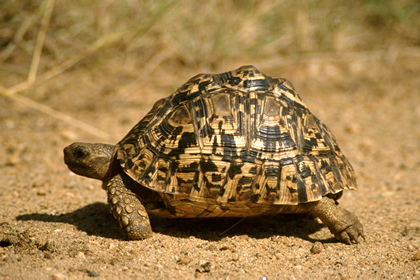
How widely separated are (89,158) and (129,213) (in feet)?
1.88

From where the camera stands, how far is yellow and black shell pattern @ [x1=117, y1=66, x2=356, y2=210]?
3.36 metres

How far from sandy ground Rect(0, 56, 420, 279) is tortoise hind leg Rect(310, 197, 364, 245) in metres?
0.09

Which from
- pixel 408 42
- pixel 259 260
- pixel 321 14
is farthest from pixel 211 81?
pixel 408 42

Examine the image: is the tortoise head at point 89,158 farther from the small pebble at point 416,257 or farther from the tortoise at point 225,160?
the small pebble at point 416,257

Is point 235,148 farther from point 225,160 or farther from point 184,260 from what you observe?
point 184,260

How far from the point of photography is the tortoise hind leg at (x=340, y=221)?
3.55 m

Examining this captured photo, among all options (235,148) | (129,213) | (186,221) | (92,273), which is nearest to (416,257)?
(235,148)

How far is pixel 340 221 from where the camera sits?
140 inches

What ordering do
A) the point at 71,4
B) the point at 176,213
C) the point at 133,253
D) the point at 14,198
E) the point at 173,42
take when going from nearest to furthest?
the point at 133,253, the point at 176,213, the point at 14,198, the point at 71,4, the point at 173,42

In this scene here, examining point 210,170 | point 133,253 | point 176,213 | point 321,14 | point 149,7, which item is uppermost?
point 321,14

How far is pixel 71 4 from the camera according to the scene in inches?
275

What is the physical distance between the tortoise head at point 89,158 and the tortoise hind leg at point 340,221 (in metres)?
1.62

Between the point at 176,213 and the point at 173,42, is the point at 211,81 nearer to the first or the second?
the point at 176,213

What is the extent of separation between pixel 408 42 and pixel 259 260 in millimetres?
6969
